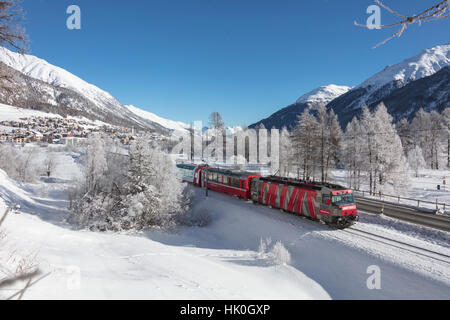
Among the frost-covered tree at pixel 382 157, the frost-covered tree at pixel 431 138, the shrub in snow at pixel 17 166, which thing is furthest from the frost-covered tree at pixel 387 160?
the shrub in snow at pixel 17 166

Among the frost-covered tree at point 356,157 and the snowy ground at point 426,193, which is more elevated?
the frost-covered tree at point 356,157

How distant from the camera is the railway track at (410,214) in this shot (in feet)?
53.1

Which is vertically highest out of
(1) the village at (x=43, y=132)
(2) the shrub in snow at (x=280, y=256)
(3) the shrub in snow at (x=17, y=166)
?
(1) the village at (x=43, y=132)

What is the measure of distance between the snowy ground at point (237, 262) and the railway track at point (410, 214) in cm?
132

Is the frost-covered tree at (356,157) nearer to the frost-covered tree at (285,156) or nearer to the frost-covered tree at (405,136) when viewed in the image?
the frost-covered tree at (285,156)

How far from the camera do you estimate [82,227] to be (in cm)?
1909

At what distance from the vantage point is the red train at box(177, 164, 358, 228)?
16.1 metres

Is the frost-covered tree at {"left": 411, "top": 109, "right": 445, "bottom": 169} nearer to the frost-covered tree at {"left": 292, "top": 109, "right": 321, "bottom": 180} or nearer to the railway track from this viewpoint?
the frost-covered tree at {"left": 292, "top": 109, "right": 321, "bottom": 180}

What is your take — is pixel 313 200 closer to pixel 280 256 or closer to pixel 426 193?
pixel 280 256

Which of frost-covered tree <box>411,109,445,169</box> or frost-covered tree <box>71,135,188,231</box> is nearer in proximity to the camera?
frost-covered tree <box>71,135,188,231</box>

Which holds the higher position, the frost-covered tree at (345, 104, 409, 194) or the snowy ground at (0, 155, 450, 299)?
the frost-covered tree at (345, 104, 409, 194)

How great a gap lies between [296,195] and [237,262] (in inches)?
312

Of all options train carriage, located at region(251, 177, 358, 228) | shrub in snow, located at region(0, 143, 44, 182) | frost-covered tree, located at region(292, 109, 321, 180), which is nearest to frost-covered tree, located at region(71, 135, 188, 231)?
train carriage, located at region(251, 177, 358, 228)

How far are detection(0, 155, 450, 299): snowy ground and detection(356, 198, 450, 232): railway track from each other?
1321 mm
